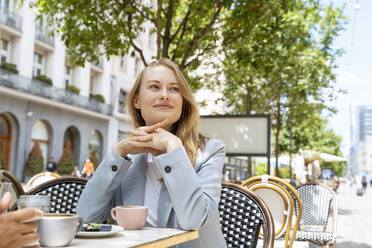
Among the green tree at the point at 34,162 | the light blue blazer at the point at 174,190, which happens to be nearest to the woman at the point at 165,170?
the light blue blazer at the point at 174,190

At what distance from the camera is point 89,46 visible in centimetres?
784

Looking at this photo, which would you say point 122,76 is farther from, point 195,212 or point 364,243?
point 195,212

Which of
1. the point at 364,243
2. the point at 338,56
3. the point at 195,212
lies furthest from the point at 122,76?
the point at 195,212

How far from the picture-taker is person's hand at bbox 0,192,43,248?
99cm

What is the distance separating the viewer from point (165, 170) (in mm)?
1729

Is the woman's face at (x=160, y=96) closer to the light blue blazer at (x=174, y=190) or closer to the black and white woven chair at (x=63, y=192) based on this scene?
the light blue blazer at (x=174, y=190)

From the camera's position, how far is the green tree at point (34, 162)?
23.6 meters

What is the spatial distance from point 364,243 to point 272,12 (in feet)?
13.7

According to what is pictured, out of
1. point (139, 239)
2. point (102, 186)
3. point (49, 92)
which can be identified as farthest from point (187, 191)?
point (49, 92)

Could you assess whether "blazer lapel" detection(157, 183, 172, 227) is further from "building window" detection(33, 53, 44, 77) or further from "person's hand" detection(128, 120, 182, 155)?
"building window" detection(33, 53, 44, 77)

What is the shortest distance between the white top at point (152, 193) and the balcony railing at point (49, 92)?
21.6 metres

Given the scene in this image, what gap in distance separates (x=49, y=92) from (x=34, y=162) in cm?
425

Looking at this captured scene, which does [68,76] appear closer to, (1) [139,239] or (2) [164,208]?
(2) [164,208]

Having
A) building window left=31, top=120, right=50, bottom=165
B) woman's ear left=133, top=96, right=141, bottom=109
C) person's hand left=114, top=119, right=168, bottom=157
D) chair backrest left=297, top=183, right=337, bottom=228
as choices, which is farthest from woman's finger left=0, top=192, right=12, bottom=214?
building window left=31, top=120, right=50, bottom=165
